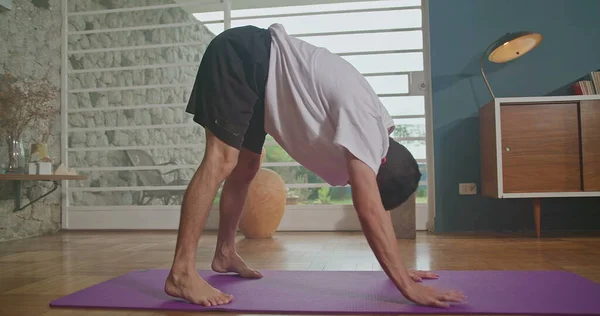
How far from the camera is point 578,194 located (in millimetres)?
3477

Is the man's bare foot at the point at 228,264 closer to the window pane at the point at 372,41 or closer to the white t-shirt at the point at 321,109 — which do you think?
the white t-shirt at the point at 321,109

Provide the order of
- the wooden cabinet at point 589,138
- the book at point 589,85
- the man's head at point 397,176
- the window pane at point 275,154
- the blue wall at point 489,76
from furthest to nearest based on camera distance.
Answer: the window pane at point 275,154 → the blue wall at point 489,76 → the book at point 589,85 → the wooden cabinet at point 589,138 → the man's head at point 397,176

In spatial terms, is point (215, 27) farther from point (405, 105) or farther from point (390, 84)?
point (405, 105)

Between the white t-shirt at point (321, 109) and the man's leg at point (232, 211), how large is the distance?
31cm

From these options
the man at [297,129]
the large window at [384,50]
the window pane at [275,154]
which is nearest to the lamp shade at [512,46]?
the large window at [384,50]

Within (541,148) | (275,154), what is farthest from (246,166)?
(275,154)

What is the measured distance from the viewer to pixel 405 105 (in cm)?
440

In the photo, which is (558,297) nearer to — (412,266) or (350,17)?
(412,266)

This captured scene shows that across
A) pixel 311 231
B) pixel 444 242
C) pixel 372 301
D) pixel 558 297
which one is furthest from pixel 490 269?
pixel 311 231

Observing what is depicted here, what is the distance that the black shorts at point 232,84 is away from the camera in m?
1.71

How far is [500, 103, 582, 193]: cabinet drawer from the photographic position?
139 inches

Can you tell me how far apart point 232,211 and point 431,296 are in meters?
0.89

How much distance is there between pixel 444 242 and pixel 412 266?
1.07 m

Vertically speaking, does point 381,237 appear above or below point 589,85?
below
